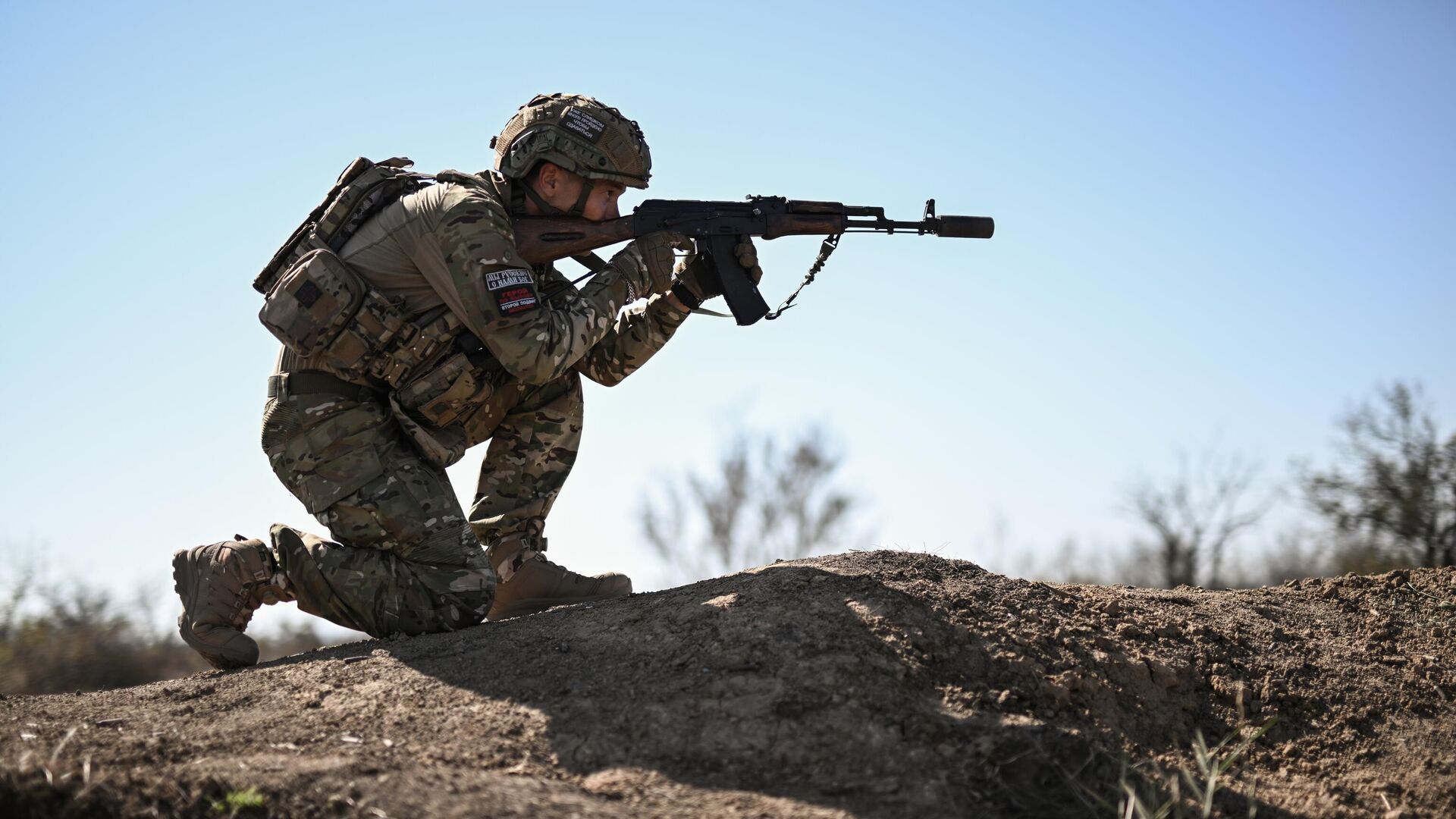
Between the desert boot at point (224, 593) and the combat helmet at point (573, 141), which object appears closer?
the desert boot at point (224, 593)

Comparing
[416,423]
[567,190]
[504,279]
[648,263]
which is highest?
[567,190]

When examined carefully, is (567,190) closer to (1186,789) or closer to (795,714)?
(795,714)

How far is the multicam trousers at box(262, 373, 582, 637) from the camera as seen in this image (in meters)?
4.82

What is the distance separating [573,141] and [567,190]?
0.23 m

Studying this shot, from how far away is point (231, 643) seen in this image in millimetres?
4773

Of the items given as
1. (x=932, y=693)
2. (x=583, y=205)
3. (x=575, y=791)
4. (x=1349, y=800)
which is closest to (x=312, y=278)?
(x=583, y=205)

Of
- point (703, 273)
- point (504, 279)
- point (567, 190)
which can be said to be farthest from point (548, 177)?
point (703, 273)

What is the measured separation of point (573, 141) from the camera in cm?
516

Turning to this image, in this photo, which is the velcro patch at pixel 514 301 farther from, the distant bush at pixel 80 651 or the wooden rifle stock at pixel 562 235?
the distant bush at pixel 80 651

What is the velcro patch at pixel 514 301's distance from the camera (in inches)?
187

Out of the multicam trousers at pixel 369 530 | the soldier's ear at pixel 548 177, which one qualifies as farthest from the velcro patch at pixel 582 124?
the multicam trousers at pixel 369 530

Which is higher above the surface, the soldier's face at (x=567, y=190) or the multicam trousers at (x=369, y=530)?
the soldier's face at (x=567, y=190)

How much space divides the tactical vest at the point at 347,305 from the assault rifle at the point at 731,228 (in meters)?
0.48

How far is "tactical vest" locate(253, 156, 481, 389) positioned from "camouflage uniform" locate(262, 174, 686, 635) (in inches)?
2.8
